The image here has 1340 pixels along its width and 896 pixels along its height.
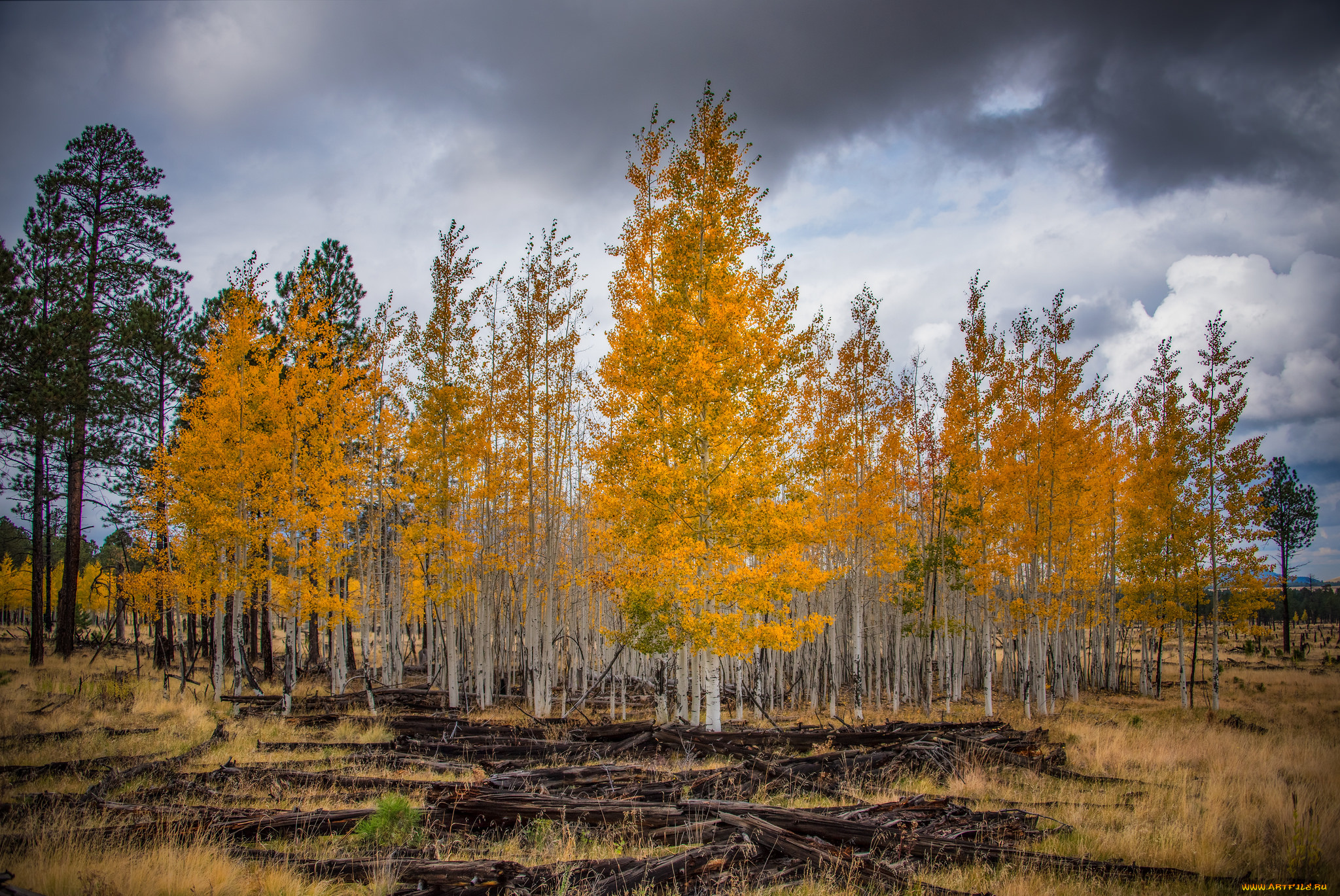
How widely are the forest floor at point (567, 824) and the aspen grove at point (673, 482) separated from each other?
275 cm

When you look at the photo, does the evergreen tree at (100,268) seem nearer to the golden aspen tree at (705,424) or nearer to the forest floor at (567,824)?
the forest floor at (567,824)

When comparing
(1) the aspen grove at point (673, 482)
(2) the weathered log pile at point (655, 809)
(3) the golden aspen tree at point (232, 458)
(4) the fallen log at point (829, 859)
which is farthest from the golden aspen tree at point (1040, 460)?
(3) the golden aspen tree at point (232, 458)

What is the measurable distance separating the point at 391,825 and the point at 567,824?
5.94ft

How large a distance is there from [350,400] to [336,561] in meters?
5.01

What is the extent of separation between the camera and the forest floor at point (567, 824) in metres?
5.14

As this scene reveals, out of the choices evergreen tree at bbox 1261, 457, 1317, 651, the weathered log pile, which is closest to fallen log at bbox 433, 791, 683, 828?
the weathered log pile

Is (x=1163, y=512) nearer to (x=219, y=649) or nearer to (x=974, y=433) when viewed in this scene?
(x=974, y=433)

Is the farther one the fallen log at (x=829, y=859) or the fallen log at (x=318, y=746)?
the fallen log at (x=318, y=746)

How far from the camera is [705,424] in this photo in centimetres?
1298

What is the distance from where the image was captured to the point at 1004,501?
1939 cm

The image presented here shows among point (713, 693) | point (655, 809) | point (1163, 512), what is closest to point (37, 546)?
point (713, 693)

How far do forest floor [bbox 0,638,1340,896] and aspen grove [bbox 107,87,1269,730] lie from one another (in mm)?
2751

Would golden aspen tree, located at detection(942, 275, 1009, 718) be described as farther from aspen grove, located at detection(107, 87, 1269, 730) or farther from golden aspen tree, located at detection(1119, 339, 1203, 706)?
golden aspen tree, located at detection(1119, 339, 1203, 706)

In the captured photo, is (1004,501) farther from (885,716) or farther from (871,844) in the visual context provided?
(871,844)
